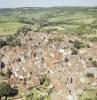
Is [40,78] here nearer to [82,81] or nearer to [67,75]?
[67,75]

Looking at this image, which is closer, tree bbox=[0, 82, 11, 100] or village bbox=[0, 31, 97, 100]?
village bbox=[0, 31, 97, 100]

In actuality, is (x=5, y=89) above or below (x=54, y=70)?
below

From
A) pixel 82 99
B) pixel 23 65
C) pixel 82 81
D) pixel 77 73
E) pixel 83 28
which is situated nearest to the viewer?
pixel 82 99

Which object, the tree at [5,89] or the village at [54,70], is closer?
the village at [54,70]

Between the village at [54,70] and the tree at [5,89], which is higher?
the village at [54,70]

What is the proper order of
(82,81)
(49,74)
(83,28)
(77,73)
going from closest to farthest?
(82,81), (77,73), (49,74), (83,28)

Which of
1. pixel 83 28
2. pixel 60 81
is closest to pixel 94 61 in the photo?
pixel 60 81

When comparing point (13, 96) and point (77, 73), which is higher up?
point (77, 73)

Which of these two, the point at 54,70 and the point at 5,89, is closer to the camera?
the point at 5,89

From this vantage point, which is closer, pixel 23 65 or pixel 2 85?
pixel 2 85

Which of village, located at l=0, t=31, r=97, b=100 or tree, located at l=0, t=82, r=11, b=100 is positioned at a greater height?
village, located at l=0, t=31, r=97, b=100
